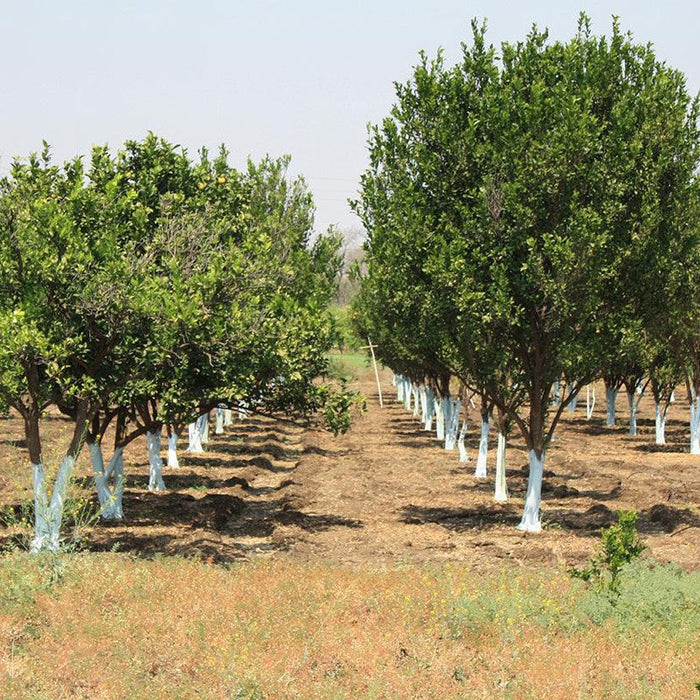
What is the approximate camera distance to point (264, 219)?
48.5 m

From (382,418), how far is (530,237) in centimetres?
5568

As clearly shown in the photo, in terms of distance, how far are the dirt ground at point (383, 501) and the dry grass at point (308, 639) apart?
2.26 metres

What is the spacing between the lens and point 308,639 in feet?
50.1

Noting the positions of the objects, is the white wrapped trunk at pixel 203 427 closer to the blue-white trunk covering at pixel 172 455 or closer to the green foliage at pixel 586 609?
the blue-white trunk covering at pixel 172 455

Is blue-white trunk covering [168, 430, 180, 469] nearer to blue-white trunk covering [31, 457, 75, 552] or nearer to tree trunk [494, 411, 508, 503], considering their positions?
tree trunk [494, 411, 508, 503]

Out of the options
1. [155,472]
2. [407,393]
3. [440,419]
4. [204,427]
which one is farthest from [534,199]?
[407,393]

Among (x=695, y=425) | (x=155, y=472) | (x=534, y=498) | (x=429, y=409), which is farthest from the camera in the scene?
(x=429, y=409)

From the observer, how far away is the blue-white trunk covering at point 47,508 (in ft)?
63.3

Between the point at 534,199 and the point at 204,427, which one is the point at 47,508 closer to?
the point at 534,199

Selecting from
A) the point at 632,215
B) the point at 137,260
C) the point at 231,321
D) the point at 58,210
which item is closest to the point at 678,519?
the point at 632,215

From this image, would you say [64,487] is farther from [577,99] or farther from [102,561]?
[577,99]

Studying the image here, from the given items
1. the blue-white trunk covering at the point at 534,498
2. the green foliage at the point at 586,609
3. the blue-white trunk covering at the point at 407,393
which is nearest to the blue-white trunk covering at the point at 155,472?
the blue-white trunk covering at the point at 534,498

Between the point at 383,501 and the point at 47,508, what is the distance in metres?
16.0

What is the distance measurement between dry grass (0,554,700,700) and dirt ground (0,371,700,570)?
2261mm
